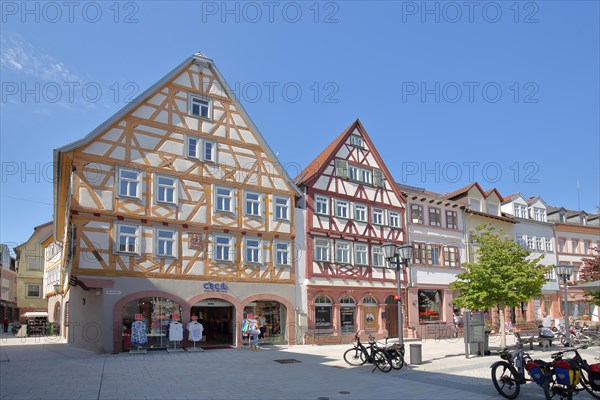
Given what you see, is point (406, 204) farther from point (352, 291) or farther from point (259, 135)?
point (259, 135)

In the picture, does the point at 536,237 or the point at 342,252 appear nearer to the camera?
the point at 342,252

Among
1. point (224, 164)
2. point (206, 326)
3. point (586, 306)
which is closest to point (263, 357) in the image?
point (206, 326)

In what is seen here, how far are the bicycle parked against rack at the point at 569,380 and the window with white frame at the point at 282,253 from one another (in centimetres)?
1729

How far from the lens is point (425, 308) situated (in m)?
34.1

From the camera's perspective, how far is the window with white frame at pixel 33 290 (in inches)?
2133

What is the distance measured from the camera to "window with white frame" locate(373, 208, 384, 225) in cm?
3266

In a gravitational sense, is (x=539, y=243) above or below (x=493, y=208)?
below

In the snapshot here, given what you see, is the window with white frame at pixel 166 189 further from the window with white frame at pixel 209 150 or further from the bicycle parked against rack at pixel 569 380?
the bicycle parked against rack at pixel 569 380

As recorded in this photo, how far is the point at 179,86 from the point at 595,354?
840 inches

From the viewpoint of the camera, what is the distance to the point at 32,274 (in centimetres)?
5469

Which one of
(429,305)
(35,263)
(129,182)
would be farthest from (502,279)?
(35,263)

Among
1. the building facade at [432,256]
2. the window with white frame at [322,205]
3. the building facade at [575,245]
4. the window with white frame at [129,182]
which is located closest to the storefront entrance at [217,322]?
the window with white frame at [129,182]

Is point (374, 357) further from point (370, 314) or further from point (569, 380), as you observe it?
A: point (370, 314)

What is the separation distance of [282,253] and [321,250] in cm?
278
